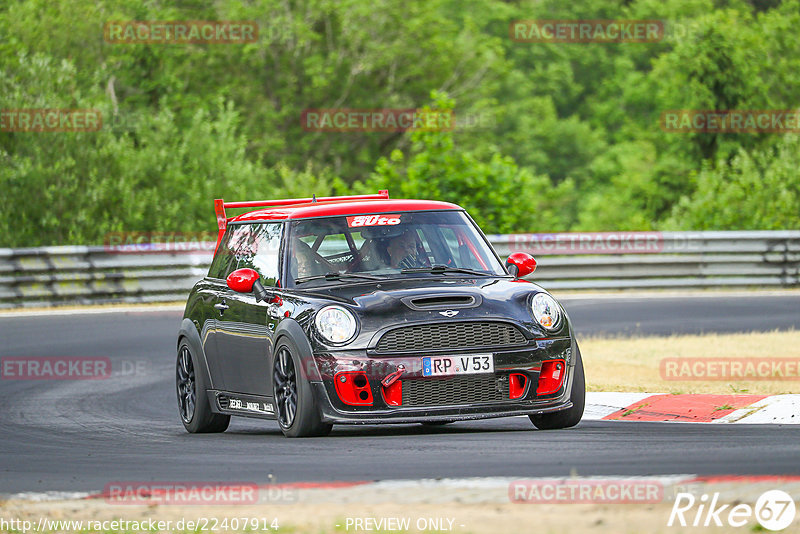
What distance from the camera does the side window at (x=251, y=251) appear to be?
10367 millimetres

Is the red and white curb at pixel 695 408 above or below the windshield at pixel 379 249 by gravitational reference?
below

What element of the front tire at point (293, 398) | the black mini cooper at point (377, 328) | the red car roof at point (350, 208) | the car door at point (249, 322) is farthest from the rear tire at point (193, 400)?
the front tire at point (293, 398)

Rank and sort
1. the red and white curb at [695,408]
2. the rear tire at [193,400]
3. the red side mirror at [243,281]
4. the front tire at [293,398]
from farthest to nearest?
the rear tire at [193,400], the red side mirror at [243,281], the red and white curb at [695,408], the front tire at [293,398]

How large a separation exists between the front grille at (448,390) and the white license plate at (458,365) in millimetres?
38

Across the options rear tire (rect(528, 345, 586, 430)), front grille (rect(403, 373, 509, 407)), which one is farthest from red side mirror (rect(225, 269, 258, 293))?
rear tire (rect(528, 345, 586, 430))

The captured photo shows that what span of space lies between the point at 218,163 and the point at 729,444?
87.2ft

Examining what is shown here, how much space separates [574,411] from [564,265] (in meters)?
14.8

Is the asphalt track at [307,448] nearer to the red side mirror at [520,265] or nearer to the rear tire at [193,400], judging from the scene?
the rear tire at [193,400]

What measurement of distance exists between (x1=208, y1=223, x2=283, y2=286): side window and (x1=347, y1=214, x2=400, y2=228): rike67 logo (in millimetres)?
550

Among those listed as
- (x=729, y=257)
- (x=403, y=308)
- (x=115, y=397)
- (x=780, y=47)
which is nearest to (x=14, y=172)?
(x=729, y=257)

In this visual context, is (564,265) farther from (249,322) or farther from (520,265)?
(249,322)

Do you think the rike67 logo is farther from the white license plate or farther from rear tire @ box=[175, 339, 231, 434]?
rear tire @ box=[175, 339, 231, 434]

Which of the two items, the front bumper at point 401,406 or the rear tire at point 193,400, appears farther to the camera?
the rear tire at point 193,400

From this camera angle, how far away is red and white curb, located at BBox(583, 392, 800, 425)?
984cm
